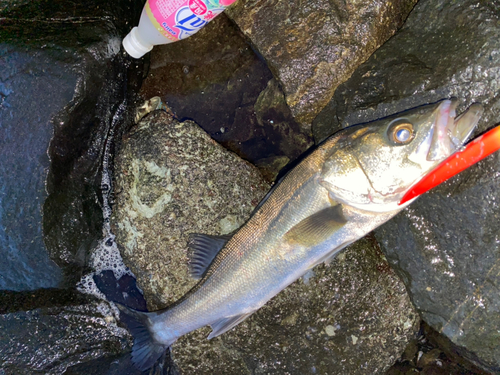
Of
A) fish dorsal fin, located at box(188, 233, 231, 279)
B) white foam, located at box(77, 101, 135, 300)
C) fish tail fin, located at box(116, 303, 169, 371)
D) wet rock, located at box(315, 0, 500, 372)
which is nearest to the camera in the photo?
wet rock, located at box(315, 0, 500, 372)

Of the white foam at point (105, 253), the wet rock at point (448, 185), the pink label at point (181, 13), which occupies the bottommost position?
the wet rock at point (448, 185)

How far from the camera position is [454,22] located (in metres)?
2.74

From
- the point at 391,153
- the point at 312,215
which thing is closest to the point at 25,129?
the point at 312,215

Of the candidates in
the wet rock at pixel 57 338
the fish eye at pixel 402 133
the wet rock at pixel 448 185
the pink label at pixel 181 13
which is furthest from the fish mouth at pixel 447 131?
the wet rock at pixel 57 338

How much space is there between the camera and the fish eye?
7.34ft

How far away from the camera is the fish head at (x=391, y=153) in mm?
Answer: 2172

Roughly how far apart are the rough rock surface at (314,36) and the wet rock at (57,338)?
297 cm

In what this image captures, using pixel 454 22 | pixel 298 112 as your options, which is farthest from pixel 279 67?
pixel 454 22

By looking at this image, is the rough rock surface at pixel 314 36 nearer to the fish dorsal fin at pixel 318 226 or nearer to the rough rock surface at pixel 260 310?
the rough rock surface at pixel 260 310

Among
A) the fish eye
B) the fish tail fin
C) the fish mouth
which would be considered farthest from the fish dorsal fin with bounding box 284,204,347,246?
the fish tail fin

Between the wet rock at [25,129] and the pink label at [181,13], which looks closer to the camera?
the pink label at [181,13]

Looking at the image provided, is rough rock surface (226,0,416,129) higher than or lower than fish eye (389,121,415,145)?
higher

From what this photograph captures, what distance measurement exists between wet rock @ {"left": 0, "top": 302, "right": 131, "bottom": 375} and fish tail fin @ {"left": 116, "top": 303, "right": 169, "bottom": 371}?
722 mm

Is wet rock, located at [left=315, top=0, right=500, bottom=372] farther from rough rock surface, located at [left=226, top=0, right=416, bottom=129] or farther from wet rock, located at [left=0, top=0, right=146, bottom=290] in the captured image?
wet rock, located at [left=0, top=0, right=146, bottom=290]
